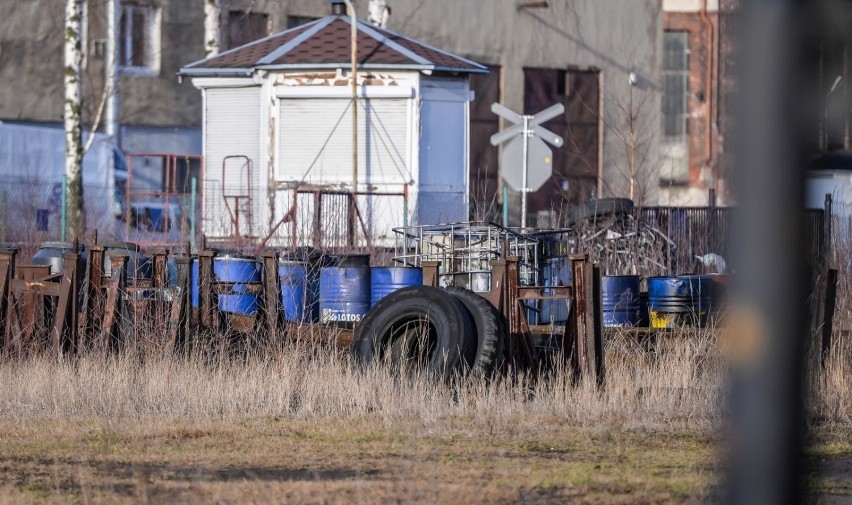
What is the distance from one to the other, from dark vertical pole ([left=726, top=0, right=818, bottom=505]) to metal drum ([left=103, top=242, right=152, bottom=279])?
10.6 metres

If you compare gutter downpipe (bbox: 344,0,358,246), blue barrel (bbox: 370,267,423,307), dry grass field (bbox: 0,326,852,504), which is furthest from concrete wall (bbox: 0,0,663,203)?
dry grass field (bbox: 0,326,852,504)

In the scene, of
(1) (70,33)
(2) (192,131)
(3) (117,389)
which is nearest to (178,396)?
(3) (117,389)

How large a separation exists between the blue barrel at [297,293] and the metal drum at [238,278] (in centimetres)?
27

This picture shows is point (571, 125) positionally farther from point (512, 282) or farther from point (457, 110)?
point (512, 282)

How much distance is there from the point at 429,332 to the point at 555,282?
2335 millimetres

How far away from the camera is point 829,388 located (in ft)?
33.7

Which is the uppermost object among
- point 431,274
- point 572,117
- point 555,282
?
point 572,117

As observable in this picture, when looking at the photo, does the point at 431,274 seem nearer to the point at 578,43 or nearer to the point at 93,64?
the point at 93,64

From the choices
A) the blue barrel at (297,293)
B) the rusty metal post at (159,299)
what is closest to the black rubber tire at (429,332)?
the blue barrel at (297,293)

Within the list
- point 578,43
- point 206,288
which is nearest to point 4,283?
point 206,288

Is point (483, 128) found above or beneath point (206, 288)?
above

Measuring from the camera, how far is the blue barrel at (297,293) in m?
13.2

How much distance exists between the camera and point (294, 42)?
24.7 metres

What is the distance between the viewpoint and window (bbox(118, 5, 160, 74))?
112 ft
